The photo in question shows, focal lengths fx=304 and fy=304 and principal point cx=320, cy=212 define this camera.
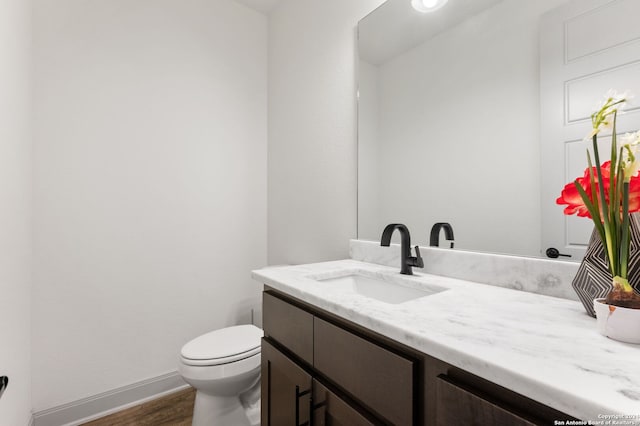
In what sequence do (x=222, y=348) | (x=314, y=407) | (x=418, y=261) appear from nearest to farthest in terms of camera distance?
(x=314, y=407) < (x=418, y=261) < (x=222, y=348)

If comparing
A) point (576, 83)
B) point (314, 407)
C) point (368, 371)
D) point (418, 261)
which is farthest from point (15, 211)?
point (576, 83)

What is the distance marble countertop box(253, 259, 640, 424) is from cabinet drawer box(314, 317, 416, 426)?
0.05m

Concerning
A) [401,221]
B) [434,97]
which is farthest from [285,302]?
[434,97]

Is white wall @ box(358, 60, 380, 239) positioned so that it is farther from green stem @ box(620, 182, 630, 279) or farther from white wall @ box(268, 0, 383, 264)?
green stem @ box(620, 182, 630, 279)

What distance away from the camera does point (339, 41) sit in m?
1.71

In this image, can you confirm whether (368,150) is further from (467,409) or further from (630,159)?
(467,409)

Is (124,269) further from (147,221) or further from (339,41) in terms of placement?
(339,41)

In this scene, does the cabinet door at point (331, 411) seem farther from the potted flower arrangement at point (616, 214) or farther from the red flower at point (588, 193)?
the red flower at point (588, 193)

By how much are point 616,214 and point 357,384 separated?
0.67 m

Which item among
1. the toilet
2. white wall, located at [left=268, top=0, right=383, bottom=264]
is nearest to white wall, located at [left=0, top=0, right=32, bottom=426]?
the toilet

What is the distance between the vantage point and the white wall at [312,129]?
168cm

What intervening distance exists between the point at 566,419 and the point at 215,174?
2.06 m

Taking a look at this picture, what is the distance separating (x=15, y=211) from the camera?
1248mm

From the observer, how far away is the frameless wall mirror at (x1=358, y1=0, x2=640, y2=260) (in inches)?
38.8
